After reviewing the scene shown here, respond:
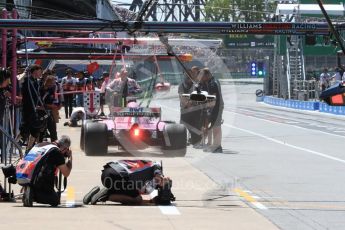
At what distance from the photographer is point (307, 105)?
52125 millimetres

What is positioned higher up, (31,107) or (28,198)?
(31,107)

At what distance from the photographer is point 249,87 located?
96062mm

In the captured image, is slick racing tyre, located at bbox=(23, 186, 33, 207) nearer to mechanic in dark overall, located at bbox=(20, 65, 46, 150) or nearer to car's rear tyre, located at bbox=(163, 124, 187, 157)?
mechanic in dark overall, located at bbox=(20, 65, 46, 150)

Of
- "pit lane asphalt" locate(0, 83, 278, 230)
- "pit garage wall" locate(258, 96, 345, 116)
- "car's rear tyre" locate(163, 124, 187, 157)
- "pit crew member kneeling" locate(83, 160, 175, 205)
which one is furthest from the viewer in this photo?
"pit garage wall" locate(258, 96, 345, 116)

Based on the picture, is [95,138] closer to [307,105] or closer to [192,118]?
[192,118]

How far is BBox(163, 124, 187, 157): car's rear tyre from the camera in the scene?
20109mm

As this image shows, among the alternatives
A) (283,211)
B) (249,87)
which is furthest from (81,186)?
(249,87)

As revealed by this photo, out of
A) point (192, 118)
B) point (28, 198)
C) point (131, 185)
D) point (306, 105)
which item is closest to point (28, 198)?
point (28, 198)

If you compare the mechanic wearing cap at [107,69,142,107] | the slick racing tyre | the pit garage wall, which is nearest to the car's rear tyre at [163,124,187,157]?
the mechanic wearing cap at [107,69,142,107]

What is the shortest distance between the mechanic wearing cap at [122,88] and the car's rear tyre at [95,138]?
1.82 metres

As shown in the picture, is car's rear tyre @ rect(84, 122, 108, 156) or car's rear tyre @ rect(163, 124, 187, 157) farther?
car's rear tyre @ rect(163, 124, 187, 157)

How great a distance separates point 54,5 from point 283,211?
37.2m

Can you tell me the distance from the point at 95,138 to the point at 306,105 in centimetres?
3354

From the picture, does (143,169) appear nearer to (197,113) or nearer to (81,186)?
(81,186)
